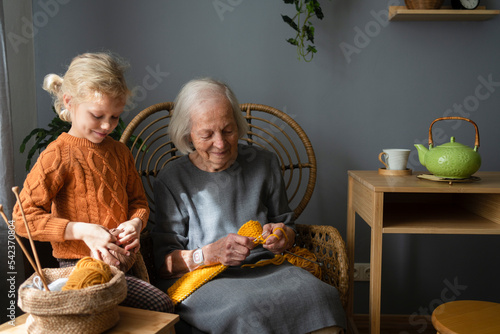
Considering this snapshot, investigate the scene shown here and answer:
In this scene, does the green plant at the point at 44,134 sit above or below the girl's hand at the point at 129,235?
above

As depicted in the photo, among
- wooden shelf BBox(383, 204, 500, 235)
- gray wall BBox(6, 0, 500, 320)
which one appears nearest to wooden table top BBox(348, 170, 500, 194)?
wooden shelf BBox(383, 204, 500, 235)

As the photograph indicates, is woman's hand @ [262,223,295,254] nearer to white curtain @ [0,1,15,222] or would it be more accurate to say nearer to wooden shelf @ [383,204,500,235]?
wooden shelf @ [383,204,500,235]

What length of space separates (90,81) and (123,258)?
46 cm

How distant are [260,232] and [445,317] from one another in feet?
1.90

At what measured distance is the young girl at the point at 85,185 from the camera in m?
1.09

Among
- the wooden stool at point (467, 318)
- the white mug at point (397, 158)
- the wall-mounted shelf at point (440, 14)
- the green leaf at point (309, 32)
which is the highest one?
the wall-mounted shelf at point (440, 14)

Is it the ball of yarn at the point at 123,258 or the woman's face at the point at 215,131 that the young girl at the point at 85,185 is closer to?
the ball of yarn at the point at 123,258

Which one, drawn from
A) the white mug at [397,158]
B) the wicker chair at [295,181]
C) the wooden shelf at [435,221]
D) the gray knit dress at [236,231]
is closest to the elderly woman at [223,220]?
the gray knit dress at [236,231]

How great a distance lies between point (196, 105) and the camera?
1487 mm

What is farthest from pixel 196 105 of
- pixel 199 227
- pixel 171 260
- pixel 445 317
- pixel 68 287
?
pixel 445 317

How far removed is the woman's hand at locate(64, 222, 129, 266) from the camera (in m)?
1.09

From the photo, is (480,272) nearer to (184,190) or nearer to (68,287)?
(184,190)

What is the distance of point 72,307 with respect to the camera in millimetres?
839

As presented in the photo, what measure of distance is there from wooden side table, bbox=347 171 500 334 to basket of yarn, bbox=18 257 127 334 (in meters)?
0.86
